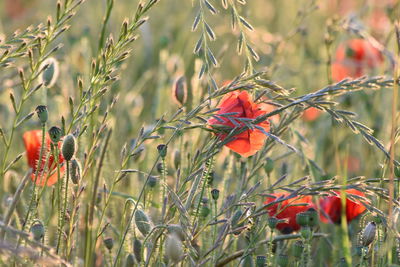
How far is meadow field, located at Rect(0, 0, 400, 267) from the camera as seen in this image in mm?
1186

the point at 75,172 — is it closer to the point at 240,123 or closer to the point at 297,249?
the point at 240,123

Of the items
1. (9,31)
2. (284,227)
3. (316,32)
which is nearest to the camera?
(284,227)

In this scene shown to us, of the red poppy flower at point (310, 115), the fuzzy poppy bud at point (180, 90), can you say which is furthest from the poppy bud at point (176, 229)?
the red poppy flower at point (310, 115)

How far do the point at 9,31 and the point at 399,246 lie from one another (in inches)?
111

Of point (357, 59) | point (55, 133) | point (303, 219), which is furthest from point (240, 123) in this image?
point (357, 59)

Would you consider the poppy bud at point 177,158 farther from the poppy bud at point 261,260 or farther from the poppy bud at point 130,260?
the poppy bud at point 261,260

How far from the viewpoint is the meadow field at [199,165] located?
1.19 meters

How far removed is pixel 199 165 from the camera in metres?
1.23

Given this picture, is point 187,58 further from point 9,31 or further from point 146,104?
point 9,31

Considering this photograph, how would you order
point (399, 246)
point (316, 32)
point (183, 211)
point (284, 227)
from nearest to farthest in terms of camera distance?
point (183, 211) < point (399, 246) < point (284, 227) < point (316, 32)

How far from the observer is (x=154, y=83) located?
3209 mm

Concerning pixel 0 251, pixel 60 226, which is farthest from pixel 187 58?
pixel 0 251

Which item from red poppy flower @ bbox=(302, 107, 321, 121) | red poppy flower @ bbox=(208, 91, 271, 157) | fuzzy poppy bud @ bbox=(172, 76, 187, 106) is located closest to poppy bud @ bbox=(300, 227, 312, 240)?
red poppy flower @ bbox=(208, 91, 271, 157)

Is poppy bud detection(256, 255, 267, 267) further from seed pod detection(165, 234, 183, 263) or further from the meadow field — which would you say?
seed pod detection(165, 234, 183, 263)
